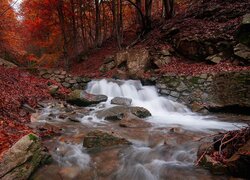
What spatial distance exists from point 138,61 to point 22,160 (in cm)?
1014

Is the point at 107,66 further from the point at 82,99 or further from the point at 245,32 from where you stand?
the point at 245,32

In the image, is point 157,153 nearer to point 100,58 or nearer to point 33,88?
point 33,88

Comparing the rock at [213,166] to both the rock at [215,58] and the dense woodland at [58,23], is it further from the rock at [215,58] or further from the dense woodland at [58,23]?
the dense woodland at [58,23]

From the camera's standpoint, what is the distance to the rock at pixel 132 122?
7031 mm

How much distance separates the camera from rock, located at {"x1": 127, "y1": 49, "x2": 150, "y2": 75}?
13031 millimetres

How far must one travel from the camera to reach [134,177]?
14.0 ft

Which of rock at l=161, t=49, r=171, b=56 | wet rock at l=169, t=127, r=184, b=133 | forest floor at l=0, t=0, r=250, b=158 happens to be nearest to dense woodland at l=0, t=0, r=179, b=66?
A: forest floor at l=0, t=0, r=250, b=158

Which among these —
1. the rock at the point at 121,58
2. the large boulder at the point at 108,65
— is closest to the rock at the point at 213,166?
the rock at the point at 121,58

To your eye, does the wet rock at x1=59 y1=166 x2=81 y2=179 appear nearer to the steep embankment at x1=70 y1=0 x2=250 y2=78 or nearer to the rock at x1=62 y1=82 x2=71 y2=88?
Result: the steep embankment at x1=70 y1=0 x2=250 y2=78

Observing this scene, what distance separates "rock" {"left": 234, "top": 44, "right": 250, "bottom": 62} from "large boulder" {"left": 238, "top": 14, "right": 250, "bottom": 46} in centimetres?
20

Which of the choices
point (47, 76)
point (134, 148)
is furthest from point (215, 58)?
point (47, 76)

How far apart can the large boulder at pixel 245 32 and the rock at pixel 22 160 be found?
9800 millimetres

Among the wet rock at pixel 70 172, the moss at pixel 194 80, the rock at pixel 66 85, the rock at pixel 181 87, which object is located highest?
the moss at pixel 194 80

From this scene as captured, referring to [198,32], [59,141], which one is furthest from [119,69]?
[59,141]
